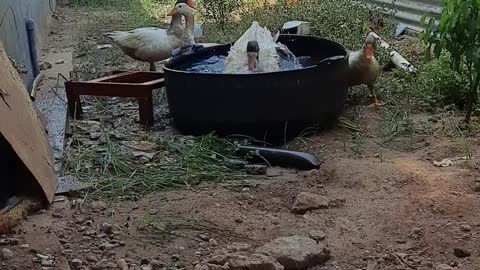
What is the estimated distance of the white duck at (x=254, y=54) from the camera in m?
4.85

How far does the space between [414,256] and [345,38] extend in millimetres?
4066

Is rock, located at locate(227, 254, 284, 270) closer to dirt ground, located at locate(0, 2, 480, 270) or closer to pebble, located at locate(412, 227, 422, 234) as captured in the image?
dirt ground, located at locate(0, 2, 480, 270)

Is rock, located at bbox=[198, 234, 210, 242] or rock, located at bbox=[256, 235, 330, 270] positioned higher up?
rock, located at bbox=[256, 235, 330, 270]

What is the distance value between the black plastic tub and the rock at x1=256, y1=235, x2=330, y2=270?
164 centimetres

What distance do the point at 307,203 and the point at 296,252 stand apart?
638 millimetres

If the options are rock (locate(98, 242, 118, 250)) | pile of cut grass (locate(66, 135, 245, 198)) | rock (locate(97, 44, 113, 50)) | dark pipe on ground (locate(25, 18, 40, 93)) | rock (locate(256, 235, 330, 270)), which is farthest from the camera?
rock (locate(97, 44, 113, 50))

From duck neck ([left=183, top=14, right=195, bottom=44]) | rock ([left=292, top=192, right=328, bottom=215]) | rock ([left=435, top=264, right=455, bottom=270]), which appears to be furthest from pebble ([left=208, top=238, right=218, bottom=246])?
duck neck ([left=183, top=14, right=195, bottom=44])

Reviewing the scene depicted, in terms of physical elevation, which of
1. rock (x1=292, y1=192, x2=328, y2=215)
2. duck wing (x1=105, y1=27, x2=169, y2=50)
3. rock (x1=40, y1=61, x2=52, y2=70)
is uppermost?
duck wing (x1=105, y1=27, x2=169, y2=50)

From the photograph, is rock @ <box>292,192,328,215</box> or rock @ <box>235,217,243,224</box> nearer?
rock @ <box>235,217,243,224</box>

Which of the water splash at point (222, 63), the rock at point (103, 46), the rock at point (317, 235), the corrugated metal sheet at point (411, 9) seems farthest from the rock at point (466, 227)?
the rock at point (103, 46)

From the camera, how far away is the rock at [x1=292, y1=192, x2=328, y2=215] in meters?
3.51

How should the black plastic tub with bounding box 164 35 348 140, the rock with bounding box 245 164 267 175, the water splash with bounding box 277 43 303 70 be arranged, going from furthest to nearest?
the water splash with bounding box 277 43 303 70 → the black plastic tub with bounding box 164 35 348 140 → the rock with bounding box 245 164 267 175

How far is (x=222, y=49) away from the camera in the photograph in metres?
5.71

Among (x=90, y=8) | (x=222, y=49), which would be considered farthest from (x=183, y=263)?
(x=90, y=8)
